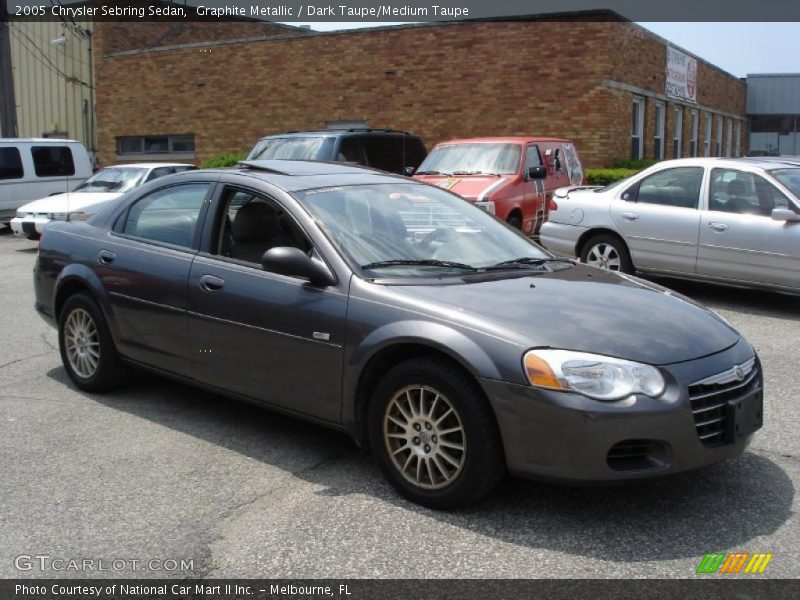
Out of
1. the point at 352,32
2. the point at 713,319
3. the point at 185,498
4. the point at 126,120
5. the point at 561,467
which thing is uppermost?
the point at 352,32

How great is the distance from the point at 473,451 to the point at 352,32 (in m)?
18.5

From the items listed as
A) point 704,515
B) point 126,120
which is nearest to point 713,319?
point 704,515

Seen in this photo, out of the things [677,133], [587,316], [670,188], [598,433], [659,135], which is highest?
[677,133]

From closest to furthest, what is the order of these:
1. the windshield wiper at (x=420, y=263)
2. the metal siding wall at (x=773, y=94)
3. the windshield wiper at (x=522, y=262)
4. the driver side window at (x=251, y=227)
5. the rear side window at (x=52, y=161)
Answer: the windshield wiper at (x=420, y=263)
the windshield wiper at (x=522, y=262)
the driver side window at (x=251, y=227)
the rear side window at (x=52, y=161)
the metal siding wall at (x=773, y=94)

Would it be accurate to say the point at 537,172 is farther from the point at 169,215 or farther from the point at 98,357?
the point at 98,357

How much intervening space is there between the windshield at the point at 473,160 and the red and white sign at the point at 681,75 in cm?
1168

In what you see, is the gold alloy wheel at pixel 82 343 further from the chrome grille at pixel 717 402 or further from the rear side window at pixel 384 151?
the rear side window at pixel 384 151

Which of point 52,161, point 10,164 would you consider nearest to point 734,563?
point 10,164

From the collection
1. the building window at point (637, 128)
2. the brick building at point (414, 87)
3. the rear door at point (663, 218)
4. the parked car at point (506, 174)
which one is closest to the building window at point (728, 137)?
the brick building at point (414, 87)

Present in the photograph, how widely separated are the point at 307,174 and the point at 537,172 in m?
6.90

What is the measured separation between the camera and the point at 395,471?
400cm

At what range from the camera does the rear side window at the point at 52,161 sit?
17.5 meters

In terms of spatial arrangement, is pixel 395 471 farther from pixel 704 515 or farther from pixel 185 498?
pixel 704 515

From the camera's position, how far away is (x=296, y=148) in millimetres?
12516
